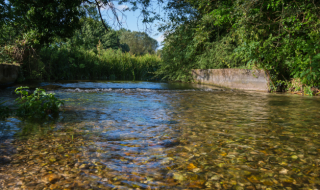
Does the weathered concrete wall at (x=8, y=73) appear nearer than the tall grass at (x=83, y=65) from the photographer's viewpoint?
Yes

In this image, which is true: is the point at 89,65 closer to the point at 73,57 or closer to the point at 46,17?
the point at 73,57

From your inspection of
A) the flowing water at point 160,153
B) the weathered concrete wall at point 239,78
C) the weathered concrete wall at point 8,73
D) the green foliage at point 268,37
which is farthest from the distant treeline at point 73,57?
the flowing water at point 160,153

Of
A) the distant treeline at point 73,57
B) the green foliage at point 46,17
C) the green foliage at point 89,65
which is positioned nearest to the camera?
the green foliage at point 46,17

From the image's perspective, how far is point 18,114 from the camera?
13.1 ft

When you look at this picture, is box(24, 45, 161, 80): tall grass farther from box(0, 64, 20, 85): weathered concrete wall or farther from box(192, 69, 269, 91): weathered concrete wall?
box(192, 69, 269, 91): weathered concrete wall

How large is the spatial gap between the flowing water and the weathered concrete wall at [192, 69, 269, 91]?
5192 millimetres

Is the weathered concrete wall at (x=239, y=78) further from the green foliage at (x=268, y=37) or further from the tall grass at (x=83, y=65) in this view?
the tall grass at (x=83, y=65)

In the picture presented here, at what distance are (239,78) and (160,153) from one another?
825 cm

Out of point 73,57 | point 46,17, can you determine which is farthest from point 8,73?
point 73,57

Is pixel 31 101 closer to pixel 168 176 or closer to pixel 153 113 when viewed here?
pixel 153 113

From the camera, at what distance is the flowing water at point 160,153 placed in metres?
1.90

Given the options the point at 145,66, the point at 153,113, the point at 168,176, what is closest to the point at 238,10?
the point at 153,113

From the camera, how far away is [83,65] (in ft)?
50.8

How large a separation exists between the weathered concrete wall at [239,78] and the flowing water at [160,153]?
5.19 m
